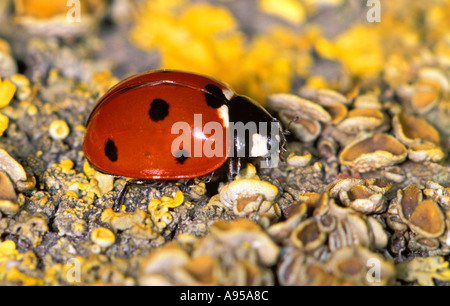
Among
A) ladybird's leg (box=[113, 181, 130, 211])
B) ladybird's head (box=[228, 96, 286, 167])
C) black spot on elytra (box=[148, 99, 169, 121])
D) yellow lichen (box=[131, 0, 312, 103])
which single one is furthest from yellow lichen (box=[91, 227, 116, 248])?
yellow lichen (box=[131, 0, 312, 103])

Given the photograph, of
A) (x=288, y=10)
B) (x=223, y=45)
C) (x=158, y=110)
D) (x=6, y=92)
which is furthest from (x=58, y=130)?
(x=288, y=10)

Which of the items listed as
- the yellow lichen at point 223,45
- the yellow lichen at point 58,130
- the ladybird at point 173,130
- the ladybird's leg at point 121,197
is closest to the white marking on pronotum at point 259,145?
the ladybird at point 173,130

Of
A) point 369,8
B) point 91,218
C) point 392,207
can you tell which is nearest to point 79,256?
point 91,218

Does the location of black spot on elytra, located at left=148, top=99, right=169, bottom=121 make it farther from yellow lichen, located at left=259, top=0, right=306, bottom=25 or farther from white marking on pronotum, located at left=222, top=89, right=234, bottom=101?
yellow lichen, located at left=259, top=0, right=306, bottom=25

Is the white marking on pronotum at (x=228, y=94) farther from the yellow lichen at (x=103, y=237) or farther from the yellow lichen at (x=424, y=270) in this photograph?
the yellow lichen at (x=424, y=270)

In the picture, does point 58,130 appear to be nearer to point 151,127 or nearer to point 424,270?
point 151,127
